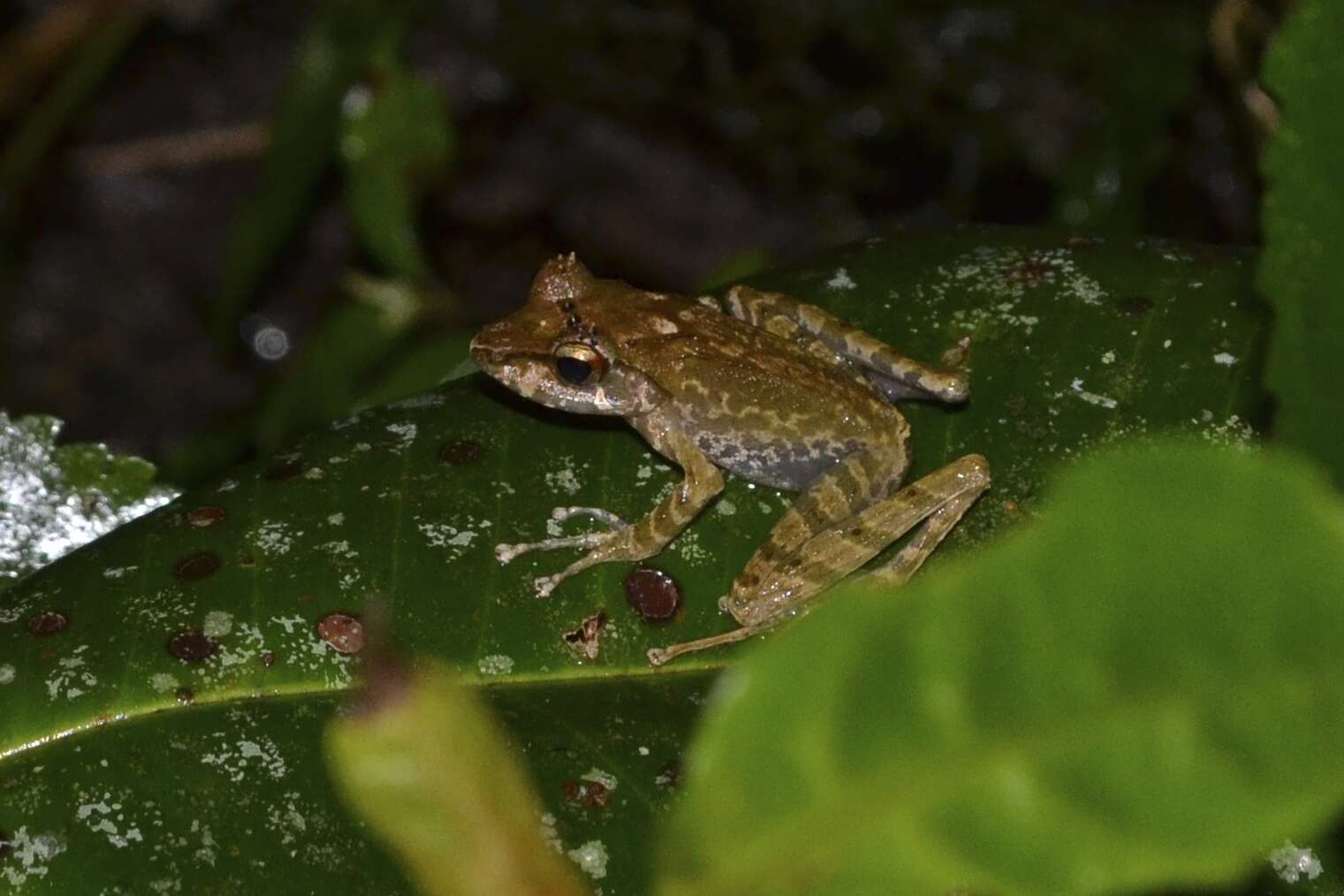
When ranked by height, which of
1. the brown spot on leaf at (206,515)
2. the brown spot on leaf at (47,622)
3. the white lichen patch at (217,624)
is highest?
the brown spot on leaf at (206,515)

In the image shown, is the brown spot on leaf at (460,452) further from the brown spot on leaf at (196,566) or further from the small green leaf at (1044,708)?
the small green leaf at (1044,708)

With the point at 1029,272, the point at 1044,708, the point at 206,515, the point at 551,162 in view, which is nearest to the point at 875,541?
the point at 1029,272

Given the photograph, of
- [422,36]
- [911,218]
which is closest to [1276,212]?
[911,218]

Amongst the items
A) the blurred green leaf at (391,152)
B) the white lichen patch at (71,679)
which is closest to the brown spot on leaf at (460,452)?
the white lichen patch at (71,679)

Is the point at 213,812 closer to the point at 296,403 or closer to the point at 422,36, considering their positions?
the point at 296,403

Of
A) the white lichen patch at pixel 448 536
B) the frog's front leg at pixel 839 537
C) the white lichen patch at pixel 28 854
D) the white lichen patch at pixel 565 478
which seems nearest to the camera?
the white lichen patch at pixel 28 854

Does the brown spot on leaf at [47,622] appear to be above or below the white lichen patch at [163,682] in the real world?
above
